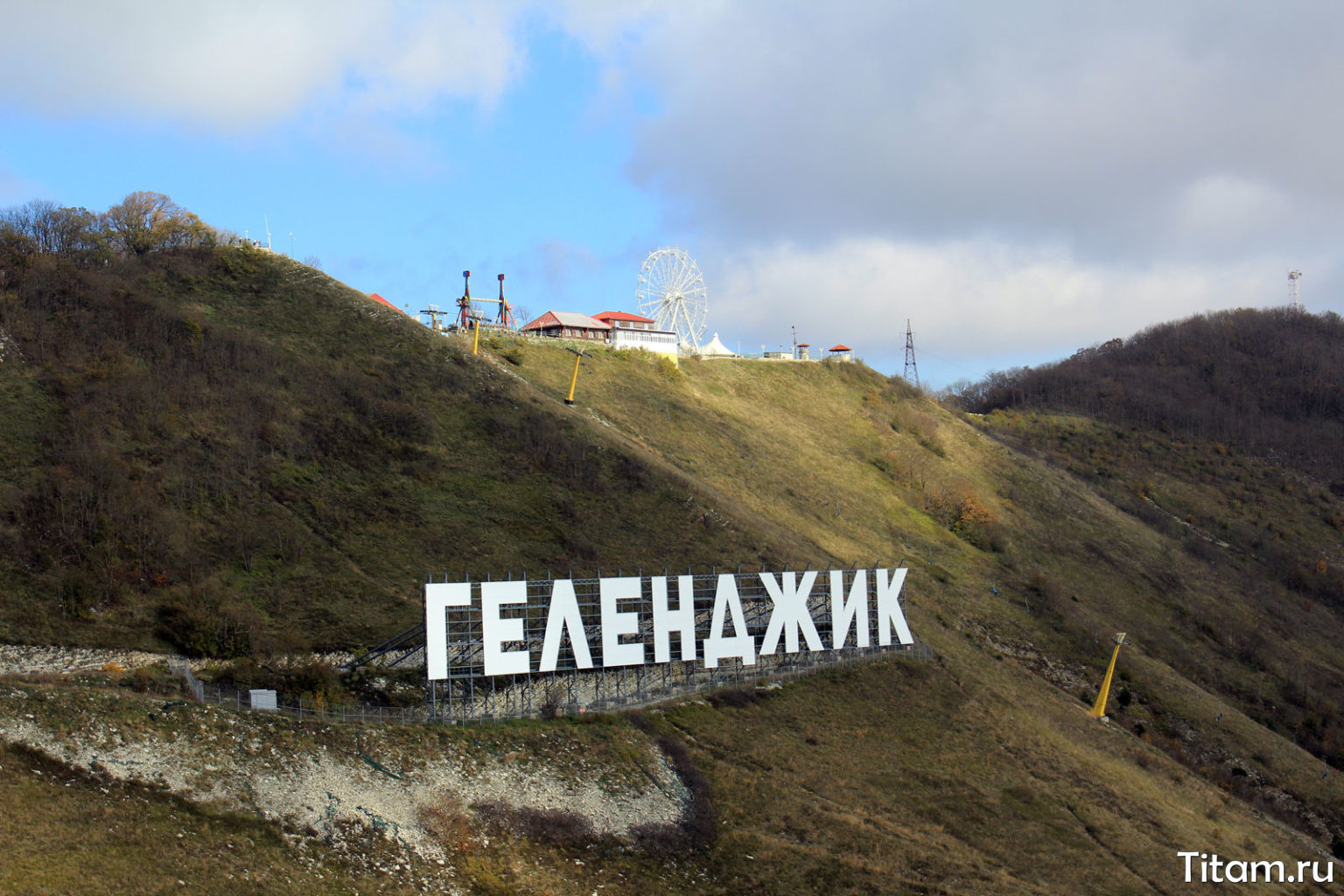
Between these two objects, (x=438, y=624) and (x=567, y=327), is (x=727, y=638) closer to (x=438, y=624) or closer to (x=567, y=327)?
(x=438, y=624)

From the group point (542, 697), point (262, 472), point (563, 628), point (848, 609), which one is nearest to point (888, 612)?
point (848, 609)

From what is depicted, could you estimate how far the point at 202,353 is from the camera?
73.0 m

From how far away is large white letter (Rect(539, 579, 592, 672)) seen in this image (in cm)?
4356

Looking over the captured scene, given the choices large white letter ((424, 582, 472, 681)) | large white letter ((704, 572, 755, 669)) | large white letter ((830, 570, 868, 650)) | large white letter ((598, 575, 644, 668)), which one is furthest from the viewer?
large white letter ((830, 570, 868, 650))

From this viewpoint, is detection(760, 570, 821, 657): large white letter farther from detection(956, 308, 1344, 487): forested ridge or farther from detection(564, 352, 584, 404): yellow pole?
detection(956, 308, 1344, 487): forested ridge

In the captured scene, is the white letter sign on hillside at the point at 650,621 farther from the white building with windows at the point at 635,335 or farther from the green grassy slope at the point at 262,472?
the white building with windows at the point at 635,335

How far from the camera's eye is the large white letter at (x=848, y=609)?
53375 millimetres

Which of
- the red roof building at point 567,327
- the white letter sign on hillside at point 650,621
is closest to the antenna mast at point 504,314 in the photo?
the red roof building at point 567,327

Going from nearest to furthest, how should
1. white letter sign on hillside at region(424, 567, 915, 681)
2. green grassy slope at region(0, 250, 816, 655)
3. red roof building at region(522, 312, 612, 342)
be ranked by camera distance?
white letter sign on hillside at region(424, 567, 915, 681)
green grassy slope at region(0, 250, 816, 655)
red roof building at region(522, 312, 612, 342)

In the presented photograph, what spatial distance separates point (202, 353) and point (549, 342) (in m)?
36.8

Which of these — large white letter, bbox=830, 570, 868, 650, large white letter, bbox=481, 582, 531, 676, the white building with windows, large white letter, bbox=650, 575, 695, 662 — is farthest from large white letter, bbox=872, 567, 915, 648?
the white building with windows

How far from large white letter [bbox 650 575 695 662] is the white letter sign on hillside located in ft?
0.15

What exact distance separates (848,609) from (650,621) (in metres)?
10.5

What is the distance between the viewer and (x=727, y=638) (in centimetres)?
4925
